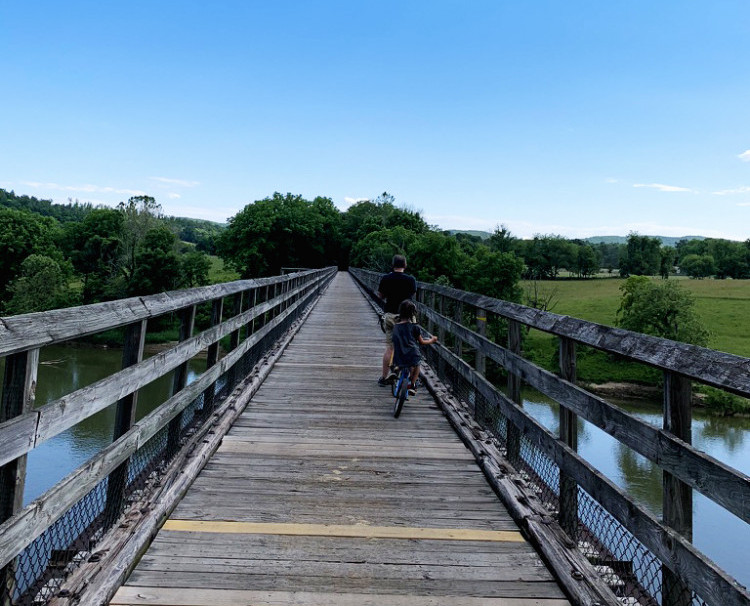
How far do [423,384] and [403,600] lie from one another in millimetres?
4513

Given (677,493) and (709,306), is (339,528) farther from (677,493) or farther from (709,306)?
(709,306)

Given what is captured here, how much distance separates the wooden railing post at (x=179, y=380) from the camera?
361cm

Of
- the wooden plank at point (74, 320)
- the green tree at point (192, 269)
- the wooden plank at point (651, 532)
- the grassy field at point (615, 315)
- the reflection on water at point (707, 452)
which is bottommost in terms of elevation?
the reflection on water at point (707, 452)

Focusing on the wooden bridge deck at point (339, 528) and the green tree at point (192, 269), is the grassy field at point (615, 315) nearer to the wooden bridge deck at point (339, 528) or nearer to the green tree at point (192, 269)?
the green tree at point (192, 269)

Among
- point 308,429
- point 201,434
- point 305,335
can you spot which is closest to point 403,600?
point 201,434

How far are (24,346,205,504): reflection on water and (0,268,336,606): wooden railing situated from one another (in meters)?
13.8

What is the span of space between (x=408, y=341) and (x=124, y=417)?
10.7 feet

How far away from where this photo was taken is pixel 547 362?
158 ft

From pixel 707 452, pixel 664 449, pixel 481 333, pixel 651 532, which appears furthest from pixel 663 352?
pixel 707 452

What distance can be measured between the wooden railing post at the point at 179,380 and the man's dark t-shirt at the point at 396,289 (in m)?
3.03

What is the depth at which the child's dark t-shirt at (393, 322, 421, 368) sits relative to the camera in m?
5.49

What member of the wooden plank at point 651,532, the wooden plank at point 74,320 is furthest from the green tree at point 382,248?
the wooden plank at point 74,320

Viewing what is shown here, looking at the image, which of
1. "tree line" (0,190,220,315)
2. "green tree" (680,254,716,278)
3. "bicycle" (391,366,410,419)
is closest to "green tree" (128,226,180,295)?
"tree line" (0,190,220,315)

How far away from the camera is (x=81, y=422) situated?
2077 cm
